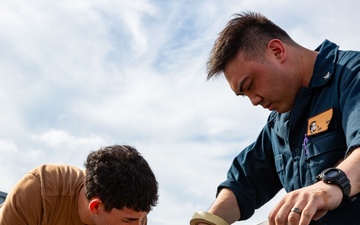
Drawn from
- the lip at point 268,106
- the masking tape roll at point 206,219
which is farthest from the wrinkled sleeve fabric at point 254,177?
the masking tape roll at point 206,219

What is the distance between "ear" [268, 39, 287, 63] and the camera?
2994 mm

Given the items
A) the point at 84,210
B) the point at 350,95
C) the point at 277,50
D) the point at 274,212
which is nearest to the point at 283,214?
the point at 274,212

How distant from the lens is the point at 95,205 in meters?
3.61

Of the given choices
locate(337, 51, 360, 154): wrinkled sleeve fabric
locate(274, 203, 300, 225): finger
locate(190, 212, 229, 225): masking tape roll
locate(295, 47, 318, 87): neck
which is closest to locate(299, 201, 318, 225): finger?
locate(274, 203, 300, 225): finger

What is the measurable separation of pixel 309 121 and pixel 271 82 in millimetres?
266

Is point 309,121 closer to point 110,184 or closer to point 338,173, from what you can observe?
point 338,173

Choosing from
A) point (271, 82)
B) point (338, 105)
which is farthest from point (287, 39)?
point (338, 105)

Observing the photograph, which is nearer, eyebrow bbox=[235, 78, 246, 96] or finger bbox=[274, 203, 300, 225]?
finger bbox=[274, 203, 300, 225]

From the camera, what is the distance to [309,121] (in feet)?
9.51

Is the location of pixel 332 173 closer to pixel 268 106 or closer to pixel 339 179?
pixel 339 179

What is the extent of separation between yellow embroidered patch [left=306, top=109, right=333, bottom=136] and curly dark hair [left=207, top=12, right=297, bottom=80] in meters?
0.41

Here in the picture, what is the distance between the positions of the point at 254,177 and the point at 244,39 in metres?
0.75

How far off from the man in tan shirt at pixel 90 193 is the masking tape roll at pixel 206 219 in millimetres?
1204

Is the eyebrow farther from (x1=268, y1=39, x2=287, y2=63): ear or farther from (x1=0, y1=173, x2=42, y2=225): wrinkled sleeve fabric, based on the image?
(x1=0, y1=173, x2=42, y2=225): wrinkled sleeve fabric
